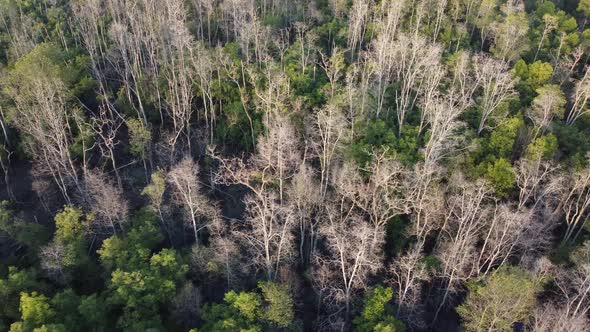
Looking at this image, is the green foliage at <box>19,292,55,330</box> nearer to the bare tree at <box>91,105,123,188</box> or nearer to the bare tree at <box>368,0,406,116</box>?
the bare tree at <box>91,105,123,188</box>

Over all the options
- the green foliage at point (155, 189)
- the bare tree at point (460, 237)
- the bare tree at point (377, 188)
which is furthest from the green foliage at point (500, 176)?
the green foliage at point (155, 189)

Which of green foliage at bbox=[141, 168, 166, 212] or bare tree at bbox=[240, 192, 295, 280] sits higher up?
green foliage at bbox=[141, 168, 166, 212]

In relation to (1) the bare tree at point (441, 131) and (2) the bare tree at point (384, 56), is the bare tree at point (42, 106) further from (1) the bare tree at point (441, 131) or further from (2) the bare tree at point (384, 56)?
(1) the bare tree at point (441, 131)

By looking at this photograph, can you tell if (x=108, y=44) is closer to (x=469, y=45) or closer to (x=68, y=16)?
(x=68, y=16)

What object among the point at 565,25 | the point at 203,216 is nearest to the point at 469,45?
the point at 565,25

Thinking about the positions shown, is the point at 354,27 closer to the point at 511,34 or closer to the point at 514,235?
the point at 511,34

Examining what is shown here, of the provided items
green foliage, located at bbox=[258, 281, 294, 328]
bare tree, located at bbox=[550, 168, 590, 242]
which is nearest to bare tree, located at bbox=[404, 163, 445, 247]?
bare tree, located at bbox=[550, 168, 590, 242]
